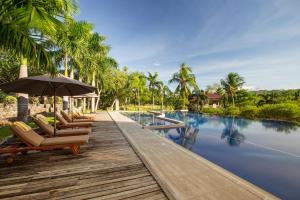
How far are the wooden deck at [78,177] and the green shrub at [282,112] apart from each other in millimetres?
22320

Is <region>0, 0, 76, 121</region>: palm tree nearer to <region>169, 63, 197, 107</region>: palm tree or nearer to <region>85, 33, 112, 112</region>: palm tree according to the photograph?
<region>85, 33, 112, 112</region>: palm tree

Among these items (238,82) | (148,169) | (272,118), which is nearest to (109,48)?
(148,169)

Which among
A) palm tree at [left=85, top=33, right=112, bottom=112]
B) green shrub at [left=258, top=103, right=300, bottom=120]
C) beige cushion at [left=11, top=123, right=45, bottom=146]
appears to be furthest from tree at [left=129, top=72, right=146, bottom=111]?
beige cushion at [left=11, top=123, right=45, bottom=146]

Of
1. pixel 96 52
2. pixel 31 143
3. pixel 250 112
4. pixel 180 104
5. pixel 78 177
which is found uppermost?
pixel 96 52

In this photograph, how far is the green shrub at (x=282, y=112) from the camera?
1944 cm

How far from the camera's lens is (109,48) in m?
22.7

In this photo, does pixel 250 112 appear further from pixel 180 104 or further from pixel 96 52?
pixel 96 52

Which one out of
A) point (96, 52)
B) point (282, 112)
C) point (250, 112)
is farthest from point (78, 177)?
point (250, 112)

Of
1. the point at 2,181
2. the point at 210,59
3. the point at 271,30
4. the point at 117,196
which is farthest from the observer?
the point at 210,59

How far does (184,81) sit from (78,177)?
3410 cm

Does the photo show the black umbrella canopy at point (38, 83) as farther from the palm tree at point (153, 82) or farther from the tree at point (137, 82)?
the palm tree at point (153, 82)

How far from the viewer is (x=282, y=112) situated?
2073cm

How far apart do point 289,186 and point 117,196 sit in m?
5.56

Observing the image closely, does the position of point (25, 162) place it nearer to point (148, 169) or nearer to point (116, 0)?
point (148, 169)
